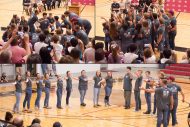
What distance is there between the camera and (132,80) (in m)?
15.6

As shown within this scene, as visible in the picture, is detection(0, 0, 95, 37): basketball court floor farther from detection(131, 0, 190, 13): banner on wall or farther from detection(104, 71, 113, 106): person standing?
detection(104, 71, 113, 106): person standing

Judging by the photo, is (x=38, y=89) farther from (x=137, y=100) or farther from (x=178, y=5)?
(x=178, y=5)

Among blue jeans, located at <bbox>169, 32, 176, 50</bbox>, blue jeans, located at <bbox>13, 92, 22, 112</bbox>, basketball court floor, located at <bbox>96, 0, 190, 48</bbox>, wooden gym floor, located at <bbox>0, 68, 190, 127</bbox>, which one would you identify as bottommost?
wooden gym floor, located at <bbox>0, 68, 190, 127</bbox>

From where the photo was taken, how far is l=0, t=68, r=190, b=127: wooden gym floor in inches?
564

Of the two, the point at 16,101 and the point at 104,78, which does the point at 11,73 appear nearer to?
the point at 16,101

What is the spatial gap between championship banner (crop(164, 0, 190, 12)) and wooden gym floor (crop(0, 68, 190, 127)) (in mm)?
6056

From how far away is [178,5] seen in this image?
908 inches

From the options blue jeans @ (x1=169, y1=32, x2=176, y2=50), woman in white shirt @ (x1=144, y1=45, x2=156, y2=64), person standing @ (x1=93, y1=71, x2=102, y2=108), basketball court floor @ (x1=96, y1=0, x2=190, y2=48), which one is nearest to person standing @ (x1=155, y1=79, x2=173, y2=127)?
woman in white shirt @ (x1=144, y1=45, x2=156, y2=64)

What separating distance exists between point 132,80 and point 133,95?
3.07 ft

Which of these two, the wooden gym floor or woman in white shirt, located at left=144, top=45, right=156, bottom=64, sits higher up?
woman in white shirt, located at left=144, top=45, right=156, bottom=64

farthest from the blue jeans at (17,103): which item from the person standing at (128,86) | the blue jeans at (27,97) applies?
the person standing at (128,86)

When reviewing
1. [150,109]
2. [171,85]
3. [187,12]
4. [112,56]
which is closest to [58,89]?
[150,109]

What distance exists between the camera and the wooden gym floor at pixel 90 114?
14.3 metres

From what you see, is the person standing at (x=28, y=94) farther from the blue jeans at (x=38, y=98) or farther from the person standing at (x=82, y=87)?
the person standing at (x=82, y=87)
